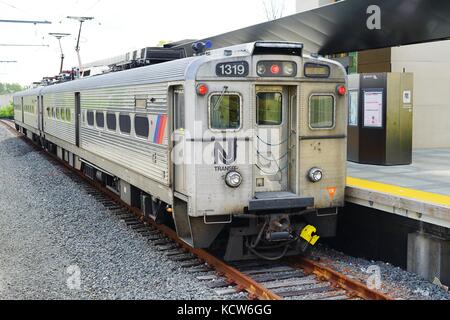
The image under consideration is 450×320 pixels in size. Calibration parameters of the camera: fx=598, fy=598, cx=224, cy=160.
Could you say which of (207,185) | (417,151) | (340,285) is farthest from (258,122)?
(417,151)

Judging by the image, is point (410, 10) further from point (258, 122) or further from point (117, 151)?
point (117, 151)

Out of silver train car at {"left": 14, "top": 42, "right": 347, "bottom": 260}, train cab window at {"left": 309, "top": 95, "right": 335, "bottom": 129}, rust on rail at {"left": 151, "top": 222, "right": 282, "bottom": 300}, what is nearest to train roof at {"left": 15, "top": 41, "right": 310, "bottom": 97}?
A: silver train car at {"left": 14, "top": 42, "right": 347, "bottom": 260}

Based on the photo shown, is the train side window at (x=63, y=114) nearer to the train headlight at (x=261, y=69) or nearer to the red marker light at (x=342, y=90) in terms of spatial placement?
the train headlight at (x=261, y=69)

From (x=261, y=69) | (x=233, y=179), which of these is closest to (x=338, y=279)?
(x=233, y=179)

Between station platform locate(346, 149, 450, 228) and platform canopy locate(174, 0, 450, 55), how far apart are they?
8.56ft

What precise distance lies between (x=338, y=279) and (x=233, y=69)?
3.07 meters

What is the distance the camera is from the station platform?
7.64 metres

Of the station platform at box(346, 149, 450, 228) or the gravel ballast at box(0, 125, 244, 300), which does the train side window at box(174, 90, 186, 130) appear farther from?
the station platform at box(346, 149, 450, 228)

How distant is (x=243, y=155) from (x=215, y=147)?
412mm

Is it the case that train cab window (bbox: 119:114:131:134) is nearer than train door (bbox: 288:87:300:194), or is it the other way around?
train door (bbox: 288:87:300:194)

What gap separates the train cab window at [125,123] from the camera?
416 inches

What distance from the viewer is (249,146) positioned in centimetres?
812

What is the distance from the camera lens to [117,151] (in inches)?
454

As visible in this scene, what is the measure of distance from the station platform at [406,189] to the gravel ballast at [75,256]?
9.16ft
